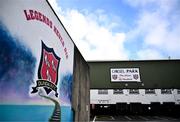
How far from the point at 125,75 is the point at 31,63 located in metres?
21.0

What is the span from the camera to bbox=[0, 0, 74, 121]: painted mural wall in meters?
3.80

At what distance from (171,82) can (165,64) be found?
2.44 meters

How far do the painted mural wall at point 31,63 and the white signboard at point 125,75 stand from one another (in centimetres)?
1825

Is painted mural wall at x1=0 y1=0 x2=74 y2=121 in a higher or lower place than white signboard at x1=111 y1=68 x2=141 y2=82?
lower

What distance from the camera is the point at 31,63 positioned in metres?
4.72

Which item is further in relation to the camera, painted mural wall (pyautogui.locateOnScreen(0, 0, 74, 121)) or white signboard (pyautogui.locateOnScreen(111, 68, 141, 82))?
white signboard (pyautogui.locateOnScreen(111, 68, 141, 82))

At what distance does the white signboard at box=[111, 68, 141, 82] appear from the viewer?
80.9 ft

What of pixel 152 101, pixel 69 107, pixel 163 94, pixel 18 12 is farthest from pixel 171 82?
pixel 18 12

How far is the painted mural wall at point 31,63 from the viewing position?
3.80 meters

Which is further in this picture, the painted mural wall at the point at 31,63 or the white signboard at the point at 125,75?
the white signboard at the point at 125,75

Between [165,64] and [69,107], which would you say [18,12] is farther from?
[165,64]

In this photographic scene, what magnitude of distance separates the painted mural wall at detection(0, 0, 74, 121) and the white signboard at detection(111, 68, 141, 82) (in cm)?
1825

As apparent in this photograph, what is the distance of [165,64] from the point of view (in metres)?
25.7

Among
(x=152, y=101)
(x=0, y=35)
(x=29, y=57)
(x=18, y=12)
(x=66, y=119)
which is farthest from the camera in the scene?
(x=152, y=101)
